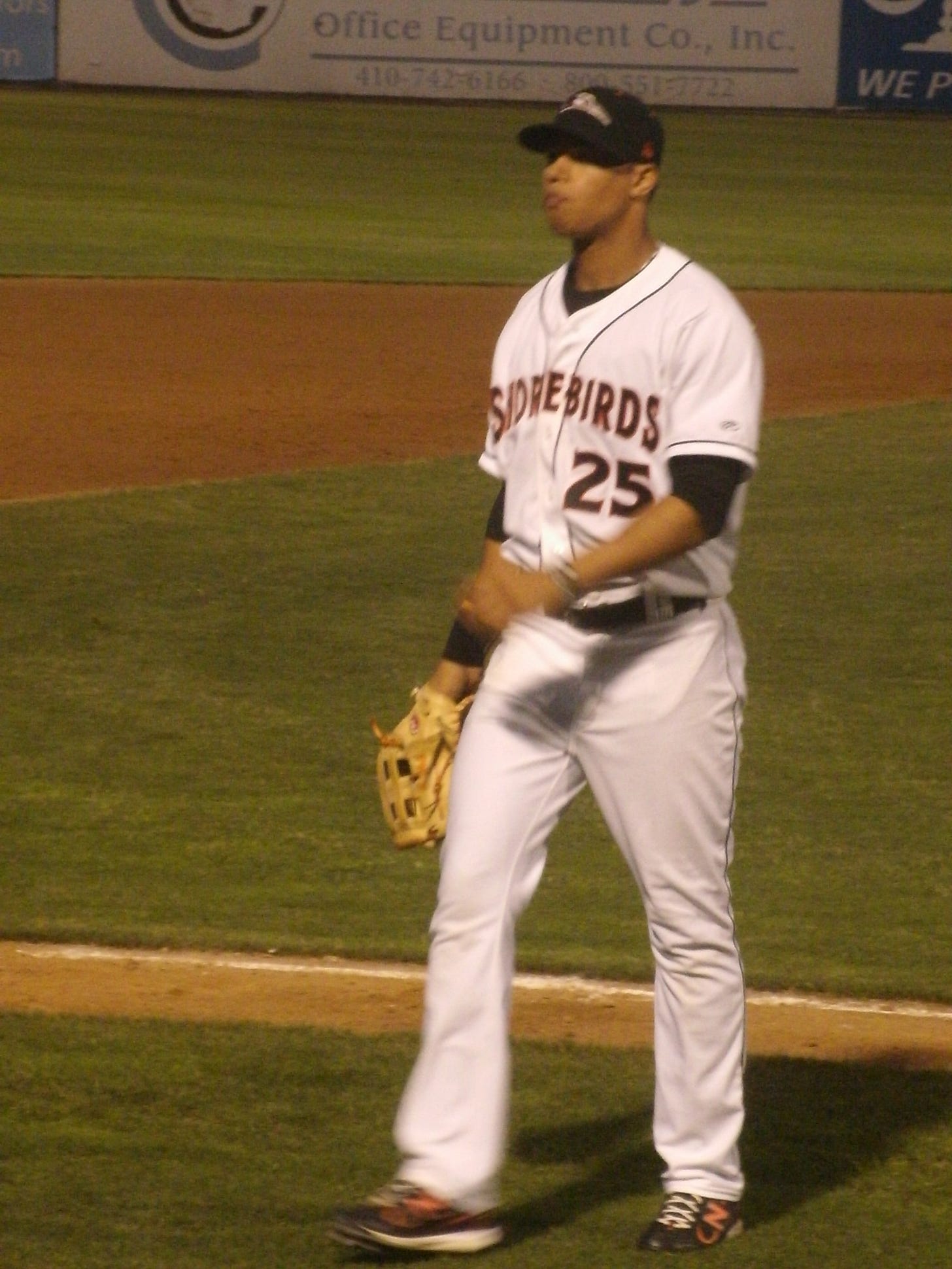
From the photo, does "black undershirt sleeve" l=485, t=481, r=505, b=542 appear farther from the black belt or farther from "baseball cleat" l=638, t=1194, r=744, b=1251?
"baseball cleat" l=638, t=1194, r=744, b=1251

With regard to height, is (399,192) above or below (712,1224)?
below

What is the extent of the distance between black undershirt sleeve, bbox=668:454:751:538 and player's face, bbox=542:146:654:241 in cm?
39

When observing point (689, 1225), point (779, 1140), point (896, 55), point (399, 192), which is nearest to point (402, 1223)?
point (689, 1225)

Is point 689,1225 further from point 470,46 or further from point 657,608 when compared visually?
point 470,46

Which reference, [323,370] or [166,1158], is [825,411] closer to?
[323,370]

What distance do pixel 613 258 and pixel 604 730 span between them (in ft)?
2.34

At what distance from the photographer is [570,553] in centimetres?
342

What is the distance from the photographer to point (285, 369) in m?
12.8

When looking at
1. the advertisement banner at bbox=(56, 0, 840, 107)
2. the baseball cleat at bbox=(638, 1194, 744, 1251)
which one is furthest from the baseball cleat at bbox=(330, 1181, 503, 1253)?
the advertisement banner at bbox=(56, 0, 840, 107)

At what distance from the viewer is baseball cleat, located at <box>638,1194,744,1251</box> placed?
3.45 metres

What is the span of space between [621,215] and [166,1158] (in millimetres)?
1743

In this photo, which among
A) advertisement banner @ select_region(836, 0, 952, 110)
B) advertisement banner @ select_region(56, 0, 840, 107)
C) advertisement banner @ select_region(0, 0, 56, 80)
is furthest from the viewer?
advertisement banner @ select_region(836, 0, 952, 110)

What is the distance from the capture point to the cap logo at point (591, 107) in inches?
133

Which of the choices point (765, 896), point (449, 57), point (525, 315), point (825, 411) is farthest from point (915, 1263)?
point (449, 57)
